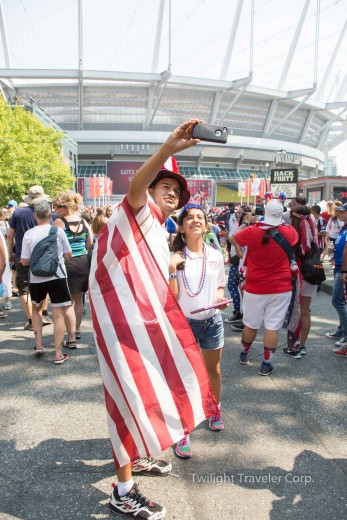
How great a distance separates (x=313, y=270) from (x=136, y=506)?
3.19 metres

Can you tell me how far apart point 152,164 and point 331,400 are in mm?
2900

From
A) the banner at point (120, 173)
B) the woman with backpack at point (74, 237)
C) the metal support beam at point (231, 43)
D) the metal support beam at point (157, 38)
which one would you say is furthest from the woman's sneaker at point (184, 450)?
the metal support beam at point (231, 43)

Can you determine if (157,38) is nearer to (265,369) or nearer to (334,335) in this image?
(334,335)

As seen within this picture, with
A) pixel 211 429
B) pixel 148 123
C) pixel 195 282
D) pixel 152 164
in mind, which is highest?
pixel 148 123

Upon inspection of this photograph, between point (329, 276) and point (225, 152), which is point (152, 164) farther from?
point (225, 152)

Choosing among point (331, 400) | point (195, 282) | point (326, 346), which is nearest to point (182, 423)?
point (195, 282)

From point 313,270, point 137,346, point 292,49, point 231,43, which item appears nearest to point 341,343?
point 313,270

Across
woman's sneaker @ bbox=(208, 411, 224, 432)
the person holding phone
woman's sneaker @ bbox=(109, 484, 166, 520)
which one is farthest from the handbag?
woman's sneaker @ bbox=(109, 484, 166, 520)

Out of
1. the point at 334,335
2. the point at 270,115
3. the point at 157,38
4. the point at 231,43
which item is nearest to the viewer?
the point at 334,335

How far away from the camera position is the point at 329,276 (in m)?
10.2

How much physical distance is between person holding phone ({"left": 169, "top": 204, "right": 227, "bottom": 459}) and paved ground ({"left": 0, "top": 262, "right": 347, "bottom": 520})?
0.37 metres

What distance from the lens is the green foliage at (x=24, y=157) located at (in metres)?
18.3

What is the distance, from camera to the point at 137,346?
6.56 feet

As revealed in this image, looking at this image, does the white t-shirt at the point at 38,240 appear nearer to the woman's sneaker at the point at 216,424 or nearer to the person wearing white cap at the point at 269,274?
the person wearing white cap at the point at 269,274
